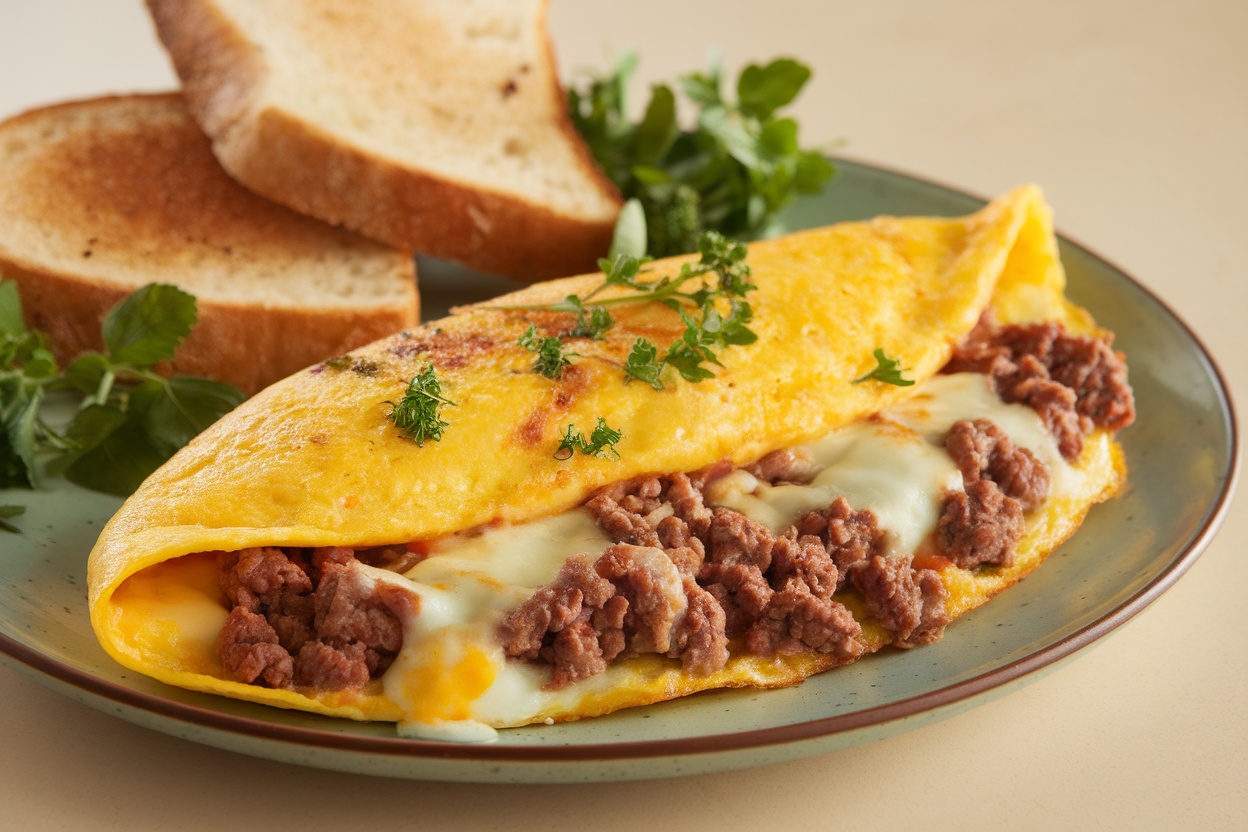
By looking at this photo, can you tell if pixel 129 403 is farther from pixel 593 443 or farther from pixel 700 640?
pixel 700 640

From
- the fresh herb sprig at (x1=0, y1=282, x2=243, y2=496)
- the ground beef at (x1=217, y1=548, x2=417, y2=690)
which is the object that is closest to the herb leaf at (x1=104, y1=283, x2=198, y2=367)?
the fresh herb sprig at (x1=0, y1=282, x2=243, y2=496)

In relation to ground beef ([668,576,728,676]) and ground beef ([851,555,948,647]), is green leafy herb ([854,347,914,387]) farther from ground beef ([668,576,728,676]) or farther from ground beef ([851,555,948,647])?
ground beef ([668,576,728,676])

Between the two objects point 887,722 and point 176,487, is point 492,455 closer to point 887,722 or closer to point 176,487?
point 176,487

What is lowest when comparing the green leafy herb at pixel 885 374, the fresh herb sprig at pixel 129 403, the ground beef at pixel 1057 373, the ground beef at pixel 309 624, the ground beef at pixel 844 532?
the fresh herb sprig at pixel 129 403

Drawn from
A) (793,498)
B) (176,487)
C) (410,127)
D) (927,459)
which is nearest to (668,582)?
(793,498)

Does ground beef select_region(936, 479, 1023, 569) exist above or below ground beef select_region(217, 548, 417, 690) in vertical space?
above

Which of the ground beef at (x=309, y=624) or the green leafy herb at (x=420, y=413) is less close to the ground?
the green leafy herb at (x=420, y=413)

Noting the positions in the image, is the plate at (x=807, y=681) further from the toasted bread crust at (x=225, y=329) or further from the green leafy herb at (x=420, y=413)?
the toasted bread crust at (x=225, y=329)

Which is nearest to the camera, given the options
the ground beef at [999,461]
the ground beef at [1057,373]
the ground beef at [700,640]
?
the ground beef at [700,640]

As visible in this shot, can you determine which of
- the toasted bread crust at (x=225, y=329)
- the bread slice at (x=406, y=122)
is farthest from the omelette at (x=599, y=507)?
the bread slice at (x=406, y=122)
